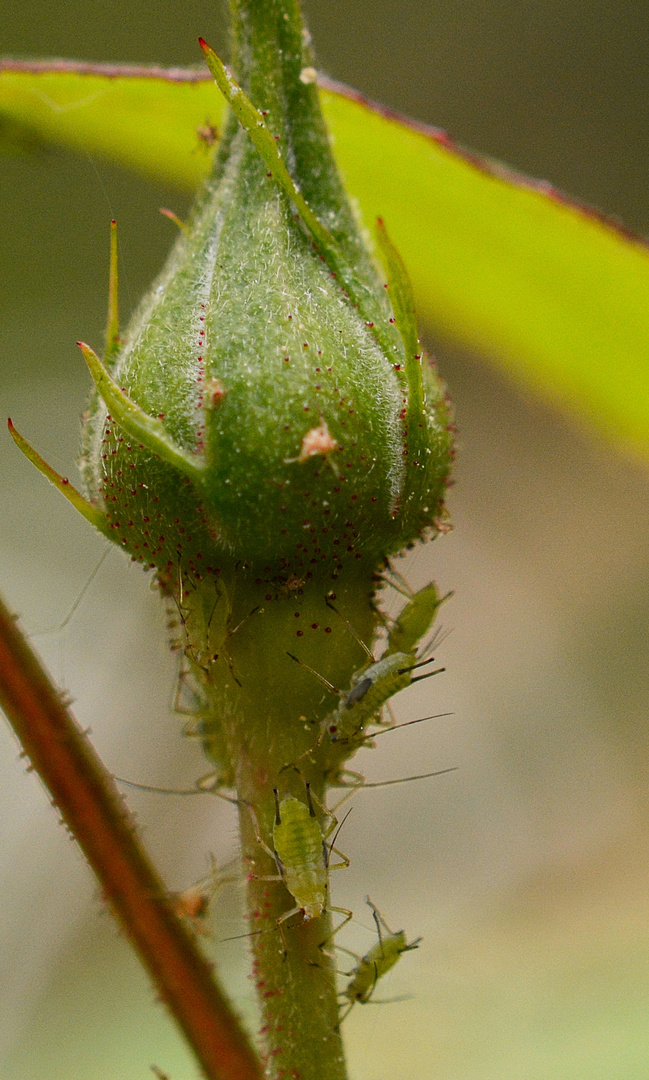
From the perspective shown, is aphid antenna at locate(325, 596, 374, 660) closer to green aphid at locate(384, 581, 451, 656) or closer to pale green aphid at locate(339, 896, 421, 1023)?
green aphid at locate(384, 581, 451, 656)

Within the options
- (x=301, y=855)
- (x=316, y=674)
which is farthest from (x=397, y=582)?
(x=301, y=855)

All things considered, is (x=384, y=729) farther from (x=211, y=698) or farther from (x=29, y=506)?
(x=29, y=506)

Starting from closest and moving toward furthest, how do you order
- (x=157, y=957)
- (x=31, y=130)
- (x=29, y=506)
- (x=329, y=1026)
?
(x=157, y=957) < (x=329, y=1026) < (x=31, y=130) < (x=29, y=506)

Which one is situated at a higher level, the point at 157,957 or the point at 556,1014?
the point at 157,957

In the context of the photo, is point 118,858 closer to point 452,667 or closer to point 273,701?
point 273,701

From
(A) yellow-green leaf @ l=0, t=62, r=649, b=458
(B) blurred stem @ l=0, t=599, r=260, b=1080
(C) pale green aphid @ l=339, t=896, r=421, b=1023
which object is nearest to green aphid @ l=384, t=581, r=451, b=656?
(C) pale green aphid @ l=339, t=896, r=421, b=1023

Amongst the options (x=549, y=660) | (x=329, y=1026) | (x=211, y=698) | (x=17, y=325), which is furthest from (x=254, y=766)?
(x=17, y=325)

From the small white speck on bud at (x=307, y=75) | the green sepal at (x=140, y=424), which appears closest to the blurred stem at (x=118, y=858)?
the green sepal at (x=140, y=424)
